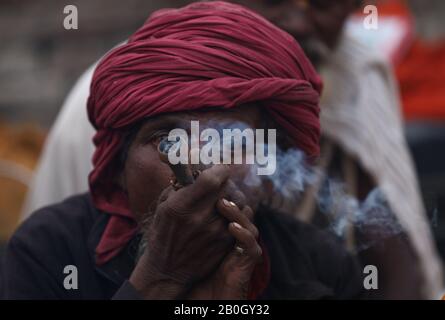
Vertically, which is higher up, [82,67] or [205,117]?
[82,67]

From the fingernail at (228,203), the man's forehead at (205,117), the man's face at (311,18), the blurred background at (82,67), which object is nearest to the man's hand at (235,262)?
the fingernail at (228,203)

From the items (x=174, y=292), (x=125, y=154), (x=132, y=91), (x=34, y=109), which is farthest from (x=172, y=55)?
(x=34, y=109)

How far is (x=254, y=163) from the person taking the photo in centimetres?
242

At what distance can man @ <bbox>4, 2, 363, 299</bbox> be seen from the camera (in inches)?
88.7

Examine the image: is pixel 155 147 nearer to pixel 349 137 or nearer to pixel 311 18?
pixel 311 18

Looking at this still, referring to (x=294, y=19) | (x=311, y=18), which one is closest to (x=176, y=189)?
(x=294, y=19)

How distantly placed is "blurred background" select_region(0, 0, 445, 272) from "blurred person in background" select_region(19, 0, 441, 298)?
586 millimetres

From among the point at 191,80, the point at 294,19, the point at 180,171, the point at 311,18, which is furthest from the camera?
the point at 311,18

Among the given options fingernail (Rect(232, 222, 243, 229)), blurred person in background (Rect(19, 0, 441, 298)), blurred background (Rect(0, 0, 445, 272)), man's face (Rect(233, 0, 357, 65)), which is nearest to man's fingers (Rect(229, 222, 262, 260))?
fingernail (Rect(232, 222, 243, 229))

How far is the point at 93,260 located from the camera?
101 inches

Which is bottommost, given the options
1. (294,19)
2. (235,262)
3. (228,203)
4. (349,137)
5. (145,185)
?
(235,262)

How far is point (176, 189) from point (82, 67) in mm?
6896

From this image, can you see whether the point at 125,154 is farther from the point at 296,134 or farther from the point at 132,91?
the point at 296,134
